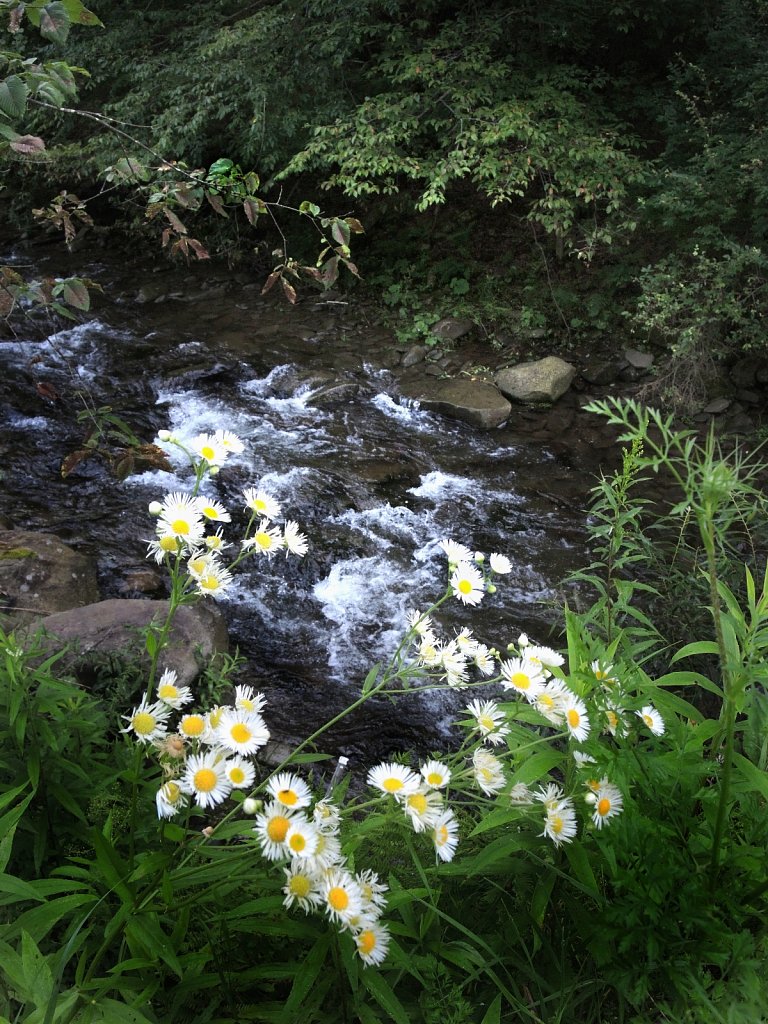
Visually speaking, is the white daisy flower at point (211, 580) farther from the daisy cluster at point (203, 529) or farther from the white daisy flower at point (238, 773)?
the white daisy flower at point (238, 773)

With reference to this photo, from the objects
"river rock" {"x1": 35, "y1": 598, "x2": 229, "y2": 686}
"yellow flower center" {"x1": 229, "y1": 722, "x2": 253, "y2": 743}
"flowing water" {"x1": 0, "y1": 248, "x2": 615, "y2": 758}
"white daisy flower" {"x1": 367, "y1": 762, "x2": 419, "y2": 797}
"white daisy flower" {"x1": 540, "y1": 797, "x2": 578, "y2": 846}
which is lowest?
"flowing water" {"x1": 0, "y1": 248, "x2": 615, "y2": 758}

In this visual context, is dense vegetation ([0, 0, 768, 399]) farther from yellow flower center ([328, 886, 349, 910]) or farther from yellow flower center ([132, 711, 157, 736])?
yellow flower center ([328, 886, 349, 910])

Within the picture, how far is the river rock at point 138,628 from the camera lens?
2949 mm

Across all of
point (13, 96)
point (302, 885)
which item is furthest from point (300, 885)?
point (13, 96)

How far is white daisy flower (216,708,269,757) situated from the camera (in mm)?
1032

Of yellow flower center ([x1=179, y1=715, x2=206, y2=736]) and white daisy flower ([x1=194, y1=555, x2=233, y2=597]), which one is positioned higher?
white daisy flower ([x1=194, y1=555, x2=233, y2=597])

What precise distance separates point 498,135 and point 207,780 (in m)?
6.81

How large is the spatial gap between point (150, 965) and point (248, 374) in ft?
20.8

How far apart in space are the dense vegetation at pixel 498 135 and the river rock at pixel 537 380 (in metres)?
0.83

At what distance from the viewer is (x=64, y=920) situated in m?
1.37

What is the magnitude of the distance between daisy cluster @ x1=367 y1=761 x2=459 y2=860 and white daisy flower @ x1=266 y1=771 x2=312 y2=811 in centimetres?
11

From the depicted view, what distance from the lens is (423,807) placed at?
1.05 m

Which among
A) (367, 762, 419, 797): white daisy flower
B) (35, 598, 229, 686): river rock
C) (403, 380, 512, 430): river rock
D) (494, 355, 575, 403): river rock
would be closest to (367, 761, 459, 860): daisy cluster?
(367, 762, 419, 797): white daisy flower

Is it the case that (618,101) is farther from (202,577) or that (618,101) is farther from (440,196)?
(202,577)
